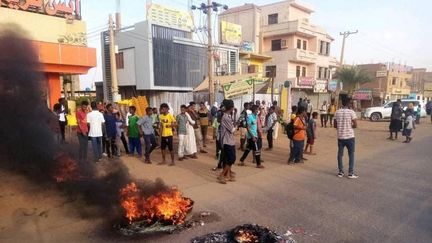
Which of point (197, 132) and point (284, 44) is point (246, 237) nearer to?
point (197, 132)

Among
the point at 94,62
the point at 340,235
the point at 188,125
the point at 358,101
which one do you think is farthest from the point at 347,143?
the point at 358,101

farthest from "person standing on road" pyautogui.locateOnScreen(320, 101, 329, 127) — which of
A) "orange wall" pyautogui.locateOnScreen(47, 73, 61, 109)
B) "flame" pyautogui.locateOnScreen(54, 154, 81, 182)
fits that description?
"flame" pyautogui.locateOnScreen(54, 154, 81, 182)

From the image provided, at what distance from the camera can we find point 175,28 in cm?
2252

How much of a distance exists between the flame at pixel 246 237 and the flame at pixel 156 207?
105cm

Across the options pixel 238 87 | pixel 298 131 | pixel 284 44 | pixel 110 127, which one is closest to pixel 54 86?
pixel 110 127

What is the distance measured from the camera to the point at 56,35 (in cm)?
1566

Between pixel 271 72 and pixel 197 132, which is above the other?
pixel 271 72

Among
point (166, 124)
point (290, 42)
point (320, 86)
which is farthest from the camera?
point (320, 86)

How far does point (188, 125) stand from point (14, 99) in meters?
4.63

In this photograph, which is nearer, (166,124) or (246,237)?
(246,237)

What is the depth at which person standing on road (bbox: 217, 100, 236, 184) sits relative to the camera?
6.61 m

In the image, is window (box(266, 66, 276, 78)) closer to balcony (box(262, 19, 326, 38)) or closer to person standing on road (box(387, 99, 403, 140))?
balcony (box(262, 19, 326, 38))

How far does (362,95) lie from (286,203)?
3719 cm

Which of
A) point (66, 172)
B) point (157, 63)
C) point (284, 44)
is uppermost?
point (284, 44)
